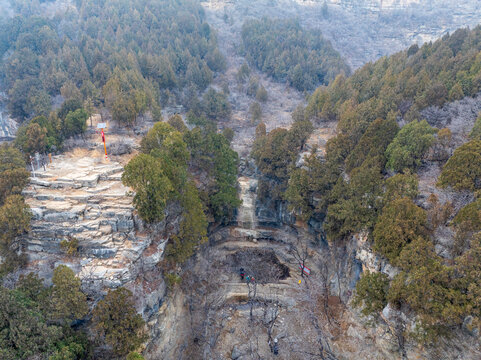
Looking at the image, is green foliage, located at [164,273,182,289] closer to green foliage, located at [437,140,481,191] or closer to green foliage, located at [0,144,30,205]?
green foliage, located at [0,144,30,205]

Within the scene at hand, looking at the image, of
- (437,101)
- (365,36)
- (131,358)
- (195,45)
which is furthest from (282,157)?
(365,36)

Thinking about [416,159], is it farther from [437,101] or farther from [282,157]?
[282,157]

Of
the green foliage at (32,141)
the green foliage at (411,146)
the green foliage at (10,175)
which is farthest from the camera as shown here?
the green foliage at (32,141)

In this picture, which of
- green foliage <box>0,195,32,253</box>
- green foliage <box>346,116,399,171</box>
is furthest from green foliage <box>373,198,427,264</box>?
green foliage <box>0,195,32,253</box>

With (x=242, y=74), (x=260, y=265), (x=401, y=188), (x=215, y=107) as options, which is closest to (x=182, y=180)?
(x=260, y=265)

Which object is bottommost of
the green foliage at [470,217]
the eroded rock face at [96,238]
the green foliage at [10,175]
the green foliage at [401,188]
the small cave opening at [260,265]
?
the small cave opening at [260,265]

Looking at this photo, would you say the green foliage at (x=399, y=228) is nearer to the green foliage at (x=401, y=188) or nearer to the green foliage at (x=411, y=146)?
the green foliage at (x=401, y=188)

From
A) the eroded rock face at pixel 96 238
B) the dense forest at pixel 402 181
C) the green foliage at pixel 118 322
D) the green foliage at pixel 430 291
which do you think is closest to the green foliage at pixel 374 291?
the dense forest at pixel 402 181
